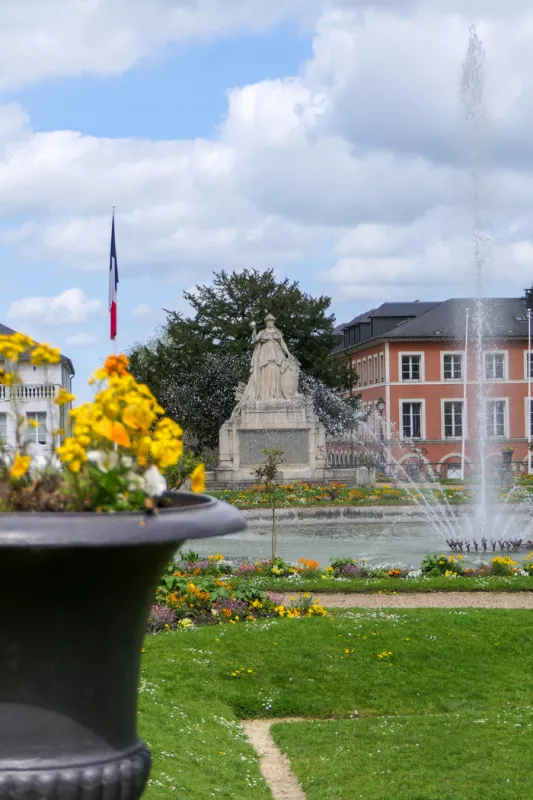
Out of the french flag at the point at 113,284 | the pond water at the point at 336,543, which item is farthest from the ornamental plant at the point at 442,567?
the french flag at the point at 113,284

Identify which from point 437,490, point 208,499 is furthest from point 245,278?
point 208,499

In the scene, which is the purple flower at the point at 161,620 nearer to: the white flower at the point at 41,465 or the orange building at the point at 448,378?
the white flower at the point at 41,465

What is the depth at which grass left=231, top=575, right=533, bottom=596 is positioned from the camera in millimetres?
15617

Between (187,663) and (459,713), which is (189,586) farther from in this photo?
(459,713)

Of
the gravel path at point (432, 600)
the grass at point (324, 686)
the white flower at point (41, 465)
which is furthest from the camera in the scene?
the gravel path at point (432, 600)

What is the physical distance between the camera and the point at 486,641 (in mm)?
11430

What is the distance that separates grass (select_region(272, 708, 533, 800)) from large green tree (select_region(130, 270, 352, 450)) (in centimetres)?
4945

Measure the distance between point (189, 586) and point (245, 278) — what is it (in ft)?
182

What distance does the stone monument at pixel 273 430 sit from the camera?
39.5m

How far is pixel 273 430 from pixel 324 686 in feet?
99.0

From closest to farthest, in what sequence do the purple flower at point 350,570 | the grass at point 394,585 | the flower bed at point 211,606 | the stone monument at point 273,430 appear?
the flower bed at point 211,606, the grass at point 394,585, the purple flower at point 350,570, the stone monument at point 273,430

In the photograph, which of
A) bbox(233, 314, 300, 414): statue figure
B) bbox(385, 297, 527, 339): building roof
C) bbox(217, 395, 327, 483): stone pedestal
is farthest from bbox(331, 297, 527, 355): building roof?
bbox(217, 395, 327, 483): stone pedestal

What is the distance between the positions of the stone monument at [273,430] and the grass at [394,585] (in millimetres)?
22535

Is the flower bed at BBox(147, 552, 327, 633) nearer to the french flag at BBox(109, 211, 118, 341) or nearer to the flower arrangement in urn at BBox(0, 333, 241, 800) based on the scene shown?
the french flag at BBox(109, 211, 118, 341)
